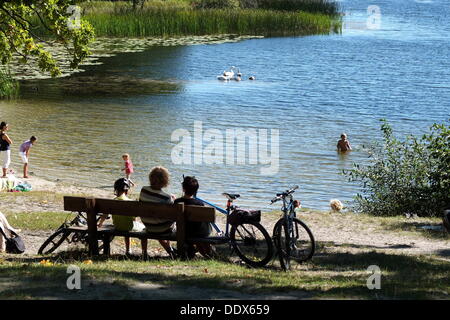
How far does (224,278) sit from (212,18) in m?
52.1

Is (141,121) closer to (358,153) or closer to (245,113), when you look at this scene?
(245,113)

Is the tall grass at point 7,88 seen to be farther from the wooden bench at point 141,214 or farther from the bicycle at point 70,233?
the wooden bench at point 141,214

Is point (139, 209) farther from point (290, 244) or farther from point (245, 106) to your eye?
point (245, 106)

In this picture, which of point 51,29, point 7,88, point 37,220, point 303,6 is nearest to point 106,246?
point 37,220

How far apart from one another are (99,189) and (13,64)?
27.0 meters

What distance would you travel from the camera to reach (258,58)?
5112 centimetres

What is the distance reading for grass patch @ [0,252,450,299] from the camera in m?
7.95

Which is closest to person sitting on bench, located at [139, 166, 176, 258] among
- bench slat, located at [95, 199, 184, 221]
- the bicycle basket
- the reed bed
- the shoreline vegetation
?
bench slat, located at [95, 199, 184, 221]

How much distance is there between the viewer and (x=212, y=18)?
2344 inches

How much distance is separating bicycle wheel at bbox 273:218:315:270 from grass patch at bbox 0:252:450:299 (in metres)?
0.15

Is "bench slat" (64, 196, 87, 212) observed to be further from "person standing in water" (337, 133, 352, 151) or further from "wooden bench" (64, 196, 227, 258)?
"person standing in water" (337, 133, 352, 151)

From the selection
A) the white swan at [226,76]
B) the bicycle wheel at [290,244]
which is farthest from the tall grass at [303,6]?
the bicycle wheel at [290,244]

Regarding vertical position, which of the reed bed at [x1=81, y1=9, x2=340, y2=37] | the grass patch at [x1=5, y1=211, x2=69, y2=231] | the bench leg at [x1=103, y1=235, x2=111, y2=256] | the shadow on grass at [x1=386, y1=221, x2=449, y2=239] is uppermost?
the reed bed at [x1=81, y1=9, x2=340, y2=37]
